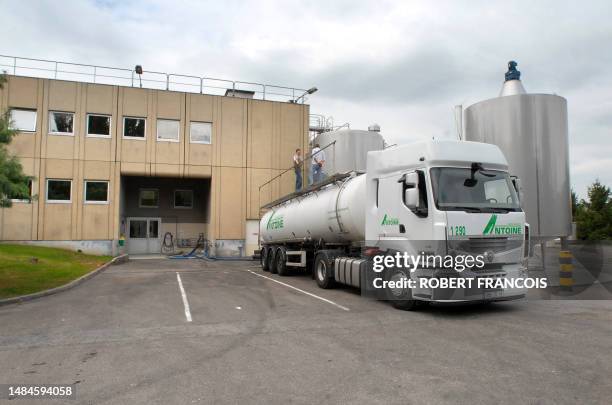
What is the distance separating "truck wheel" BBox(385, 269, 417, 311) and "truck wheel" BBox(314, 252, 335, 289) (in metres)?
2.87

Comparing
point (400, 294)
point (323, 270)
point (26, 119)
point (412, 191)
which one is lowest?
point (400, 294)

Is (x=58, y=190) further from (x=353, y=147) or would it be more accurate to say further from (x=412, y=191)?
(x=412, y=191)

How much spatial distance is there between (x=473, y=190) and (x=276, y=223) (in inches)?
401

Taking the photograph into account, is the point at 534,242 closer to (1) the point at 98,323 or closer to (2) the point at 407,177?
(2) the point at 407,177

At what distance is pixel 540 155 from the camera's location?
40.4 ft

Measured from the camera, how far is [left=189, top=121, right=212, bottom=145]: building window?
26.3m

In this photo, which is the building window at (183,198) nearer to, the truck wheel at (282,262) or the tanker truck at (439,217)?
the truck wheel at (282,262)

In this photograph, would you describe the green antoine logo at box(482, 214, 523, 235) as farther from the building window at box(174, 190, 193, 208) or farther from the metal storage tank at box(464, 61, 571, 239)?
the building window at box(174, 190, 193, 208)

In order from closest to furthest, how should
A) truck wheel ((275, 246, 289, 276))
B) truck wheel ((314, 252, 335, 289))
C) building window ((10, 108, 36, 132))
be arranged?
truck wheel ((314, 252, 335, 289)) < truck wheel ((275, 246, 289, 276)) < building window ((10, 108, 36, 132))

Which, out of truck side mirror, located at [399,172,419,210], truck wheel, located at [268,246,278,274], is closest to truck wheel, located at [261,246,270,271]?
truck wheel, located at [268,246,278,274]

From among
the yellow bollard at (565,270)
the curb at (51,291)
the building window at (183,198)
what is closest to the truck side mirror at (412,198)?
the yellow bollard at (565,270)

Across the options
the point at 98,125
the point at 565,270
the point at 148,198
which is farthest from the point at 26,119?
the point at 565,270

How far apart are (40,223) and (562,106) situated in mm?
23889

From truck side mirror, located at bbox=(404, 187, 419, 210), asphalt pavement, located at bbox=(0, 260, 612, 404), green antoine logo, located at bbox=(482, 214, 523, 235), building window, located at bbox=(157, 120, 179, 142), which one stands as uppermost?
building window, located at bbox=(157, 120, 179, 142)
